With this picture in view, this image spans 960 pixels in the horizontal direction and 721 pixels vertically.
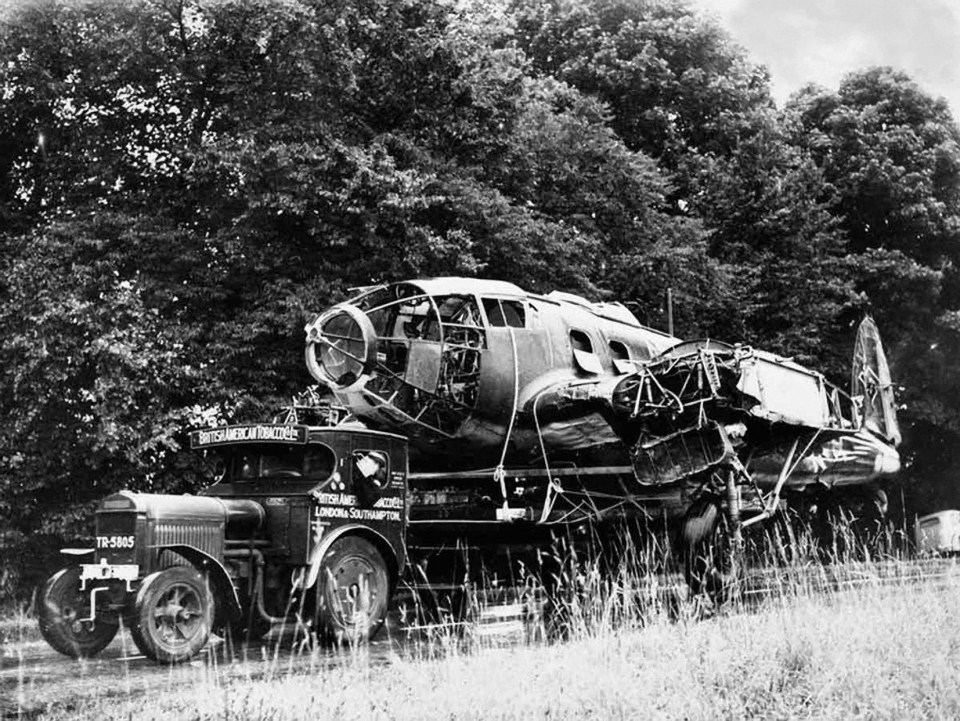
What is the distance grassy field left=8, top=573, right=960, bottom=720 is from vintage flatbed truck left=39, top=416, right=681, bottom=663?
4.18ft

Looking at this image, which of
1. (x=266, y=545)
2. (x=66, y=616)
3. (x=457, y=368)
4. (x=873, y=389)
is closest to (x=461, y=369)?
(x=457, y=368)

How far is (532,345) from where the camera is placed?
48.1 feet

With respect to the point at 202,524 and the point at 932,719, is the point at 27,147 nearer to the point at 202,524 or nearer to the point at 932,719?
the point at 202,524

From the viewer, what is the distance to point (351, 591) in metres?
12.3

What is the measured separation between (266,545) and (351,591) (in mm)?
1137

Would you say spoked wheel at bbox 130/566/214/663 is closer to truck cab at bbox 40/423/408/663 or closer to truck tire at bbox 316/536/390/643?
truck cab at bbox 40/423/408/663

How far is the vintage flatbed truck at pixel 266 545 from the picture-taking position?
434 inches

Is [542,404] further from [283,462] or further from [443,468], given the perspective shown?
[283,462]

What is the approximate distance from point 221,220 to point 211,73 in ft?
10.5

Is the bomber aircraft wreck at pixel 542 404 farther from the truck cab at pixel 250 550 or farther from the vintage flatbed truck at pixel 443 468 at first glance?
the truck cab at pixel 250 550

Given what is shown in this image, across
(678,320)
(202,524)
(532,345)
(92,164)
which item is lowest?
(202,524)

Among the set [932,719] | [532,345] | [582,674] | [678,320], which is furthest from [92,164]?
[932,719]

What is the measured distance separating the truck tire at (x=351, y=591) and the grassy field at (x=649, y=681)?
6.46 feet

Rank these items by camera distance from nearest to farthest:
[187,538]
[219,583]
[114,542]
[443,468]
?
[114,542], [187,538], [219,583], [443,468]
